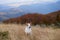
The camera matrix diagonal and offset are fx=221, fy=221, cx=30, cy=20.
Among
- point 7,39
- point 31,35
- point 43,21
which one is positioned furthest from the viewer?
point 43,21

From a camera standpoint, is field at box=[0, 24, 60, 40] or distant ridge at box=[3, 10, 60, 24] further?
distant ridge at box=[3, 10, 60, 24]

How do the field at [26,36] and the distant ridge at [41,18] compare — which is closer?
the field at [26,36]

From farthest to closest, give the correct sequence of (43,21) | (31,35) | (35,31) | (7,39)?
(43,21) → (35,31) → (31,35) → (7,39)

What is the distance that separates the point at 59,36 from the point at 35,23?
4.41 m

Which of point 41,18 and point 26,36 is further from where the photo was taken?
point 41,18

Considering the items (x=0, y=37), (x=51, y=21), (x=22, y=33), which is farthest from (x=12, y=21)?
(x=0, y=37)

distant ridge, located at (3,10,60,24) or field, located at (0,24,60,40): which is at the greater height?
field, located at (0,24,60,40)

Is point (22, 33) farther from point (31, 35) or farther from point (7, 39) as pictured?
point (7, 39)

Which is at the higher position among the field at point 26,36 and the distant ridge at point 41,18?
the field at point 26,36

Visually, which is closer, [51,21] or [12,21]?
[12,21]

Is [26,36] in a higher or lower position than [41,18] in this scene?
higher

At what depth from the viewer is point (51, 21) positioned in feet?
53.8

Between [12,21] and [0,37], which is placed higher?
[0,37]

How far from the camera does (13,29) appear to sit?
37.3 feet
